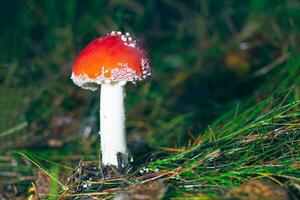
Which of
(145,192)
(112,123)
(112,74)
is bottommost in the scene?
(145,192)

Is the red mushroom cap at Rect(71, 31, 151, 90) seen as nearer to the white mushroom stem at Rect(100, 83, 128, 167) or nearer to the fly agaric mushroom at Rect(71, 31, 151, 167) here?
the fly agaric mushroom at Rect(71, 31, 151, 167)

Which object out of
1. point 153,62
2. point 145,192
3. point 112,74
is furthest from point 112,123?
point 153,62

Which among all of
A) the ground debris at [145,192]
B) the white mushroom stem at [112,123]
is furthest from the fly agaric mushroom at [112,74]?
the ground debris at [145,192]

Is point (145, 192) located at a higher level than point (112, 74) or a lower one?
lower

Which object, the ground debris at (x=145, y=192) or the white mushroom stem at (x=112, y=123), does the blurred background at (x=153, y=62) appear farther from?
the ground debris at (x=145, y=192)

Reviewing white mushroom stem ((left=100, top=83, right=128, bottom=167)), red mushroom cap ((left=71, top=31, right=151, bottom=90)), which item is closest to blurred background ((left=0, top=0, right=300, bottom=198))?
white mushroom stem ((left=100, top=83, right=128, bottom=167))

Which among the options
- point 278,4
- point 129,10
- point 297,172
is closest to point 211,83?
point 278,4

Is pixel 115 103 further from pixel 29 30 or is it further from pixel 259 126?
pixel 29 30

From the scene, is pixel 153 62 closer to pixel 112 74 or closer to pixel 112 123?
pixel 112 123
